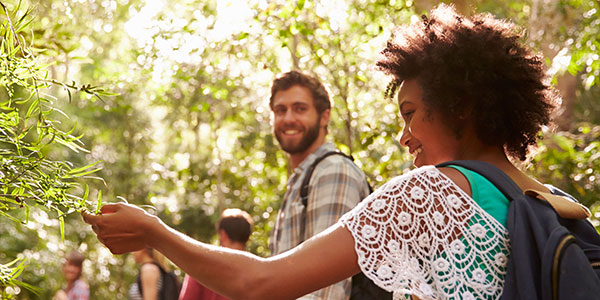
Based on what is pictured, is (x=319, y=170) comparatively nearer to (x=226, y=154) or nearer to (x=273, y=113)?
(x=273, y=113)

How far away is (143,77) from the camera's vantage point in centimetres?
644

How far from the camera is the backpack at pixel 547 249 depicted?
159 cm

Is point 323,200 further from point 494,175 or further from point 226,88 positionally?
point 226,88

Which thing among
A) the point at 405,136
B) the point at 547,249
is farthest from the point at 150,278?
the point at 547,249

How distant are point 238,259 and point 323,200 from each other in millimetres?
1771

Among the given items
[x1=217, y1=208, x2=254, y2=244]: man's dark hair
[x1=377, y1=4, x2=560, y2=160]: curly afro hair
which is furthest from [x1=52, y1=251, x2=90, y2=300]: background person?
[x1=377, y1=4, x2=560, y2=160]: curly afro hair

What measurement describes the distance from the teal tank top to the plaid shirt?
1611mm

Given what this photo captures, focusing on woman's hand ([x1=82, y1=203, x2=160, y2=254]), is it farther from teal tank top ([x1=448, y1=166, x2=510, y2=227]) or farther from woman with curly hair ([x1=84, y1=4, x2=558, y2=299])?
teal tank top ([x1=448, y1=166, x2=510, y2=227])

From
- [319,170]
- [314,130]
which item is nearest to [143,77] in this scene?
[314,130]

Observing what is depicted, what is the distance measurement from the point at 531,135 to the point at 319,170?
1.68 metres

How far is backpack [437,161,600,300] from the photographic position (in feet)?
5.23

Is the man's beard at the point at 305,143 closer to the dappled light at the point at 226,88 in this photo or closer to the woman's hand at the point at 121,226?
the dappled light at the point at 226,88

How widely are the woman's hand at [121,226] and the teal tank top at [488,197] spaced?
0.78m

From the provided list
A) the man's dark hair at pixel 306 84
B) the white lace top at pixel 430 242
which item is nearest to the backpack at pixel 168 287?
the man's dark hair at pixel 306 84
